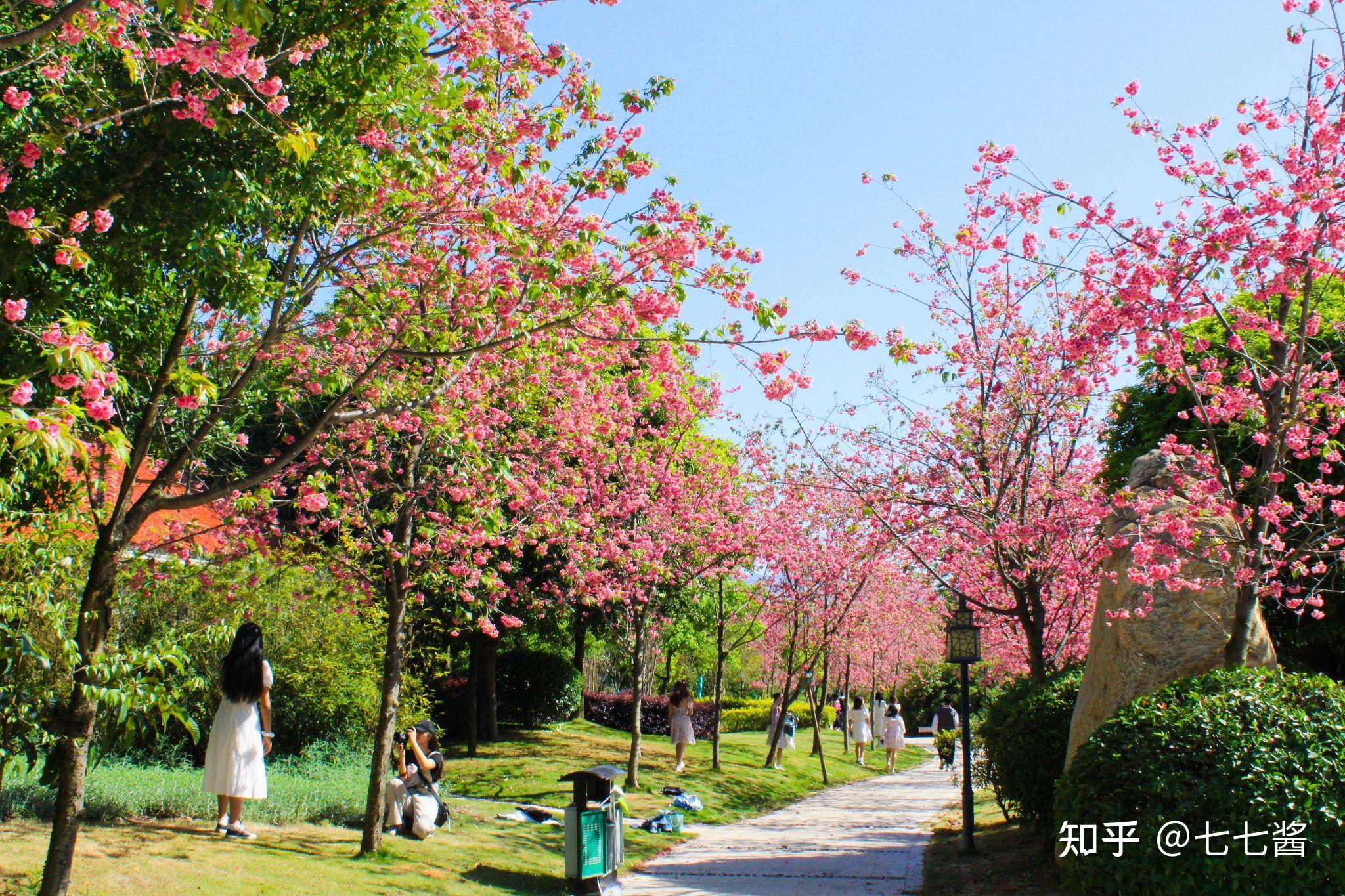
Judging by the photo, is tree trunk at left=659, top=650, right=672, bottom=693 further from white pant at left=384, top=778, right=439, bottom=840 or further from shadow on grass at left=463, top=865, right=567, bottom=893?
shadow on grass at left=463, top=865, right=567, bottom=893

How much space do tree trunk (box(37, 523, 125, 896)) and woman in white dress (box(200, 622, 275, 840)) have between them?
8.69 ft

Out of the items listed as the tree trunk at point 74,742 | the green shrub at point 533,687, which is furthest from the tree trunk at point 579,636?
the tree trunk at point 74,742

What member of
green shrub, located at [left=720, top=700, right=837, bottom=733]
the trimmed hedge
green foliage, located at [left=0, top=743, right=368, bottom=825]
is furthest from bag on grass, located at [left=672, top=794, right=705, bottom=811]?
green shrub, located at [left=720, top=700, right=837, bottom=733]

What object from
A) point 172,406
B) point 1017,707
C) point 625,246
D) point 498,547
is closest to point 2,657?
point 172,406

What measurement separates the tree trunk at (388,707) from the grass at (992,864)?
4861 millimetres

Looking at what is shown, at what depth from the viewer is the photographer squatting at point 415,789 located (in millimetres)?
9227

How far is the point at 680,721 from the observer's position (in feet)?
57.4

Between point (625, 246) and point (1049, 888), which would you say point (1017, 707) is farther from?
point (625, 246)

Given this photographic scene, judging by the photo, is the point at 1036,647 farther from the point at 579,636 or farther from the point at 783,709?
the point at 579,636

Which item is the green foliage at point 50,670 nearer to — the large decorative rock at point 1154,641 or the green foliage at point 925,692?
the large decorative rock at point 1154,641

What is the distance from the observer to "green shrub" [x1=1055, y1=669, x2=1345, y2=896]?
16.6 ft

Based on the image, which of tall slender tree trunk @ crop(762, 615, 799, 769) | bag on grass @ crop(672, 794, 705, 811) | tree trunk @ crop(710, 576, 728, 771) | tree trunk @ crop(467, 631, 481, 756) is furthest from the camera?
tree trunk @ crop(467, 631, 481, 756)

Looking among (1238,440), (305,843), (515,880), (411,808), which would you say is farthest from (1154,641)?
(305,843)

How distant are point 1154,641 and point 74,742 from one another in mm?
7407
